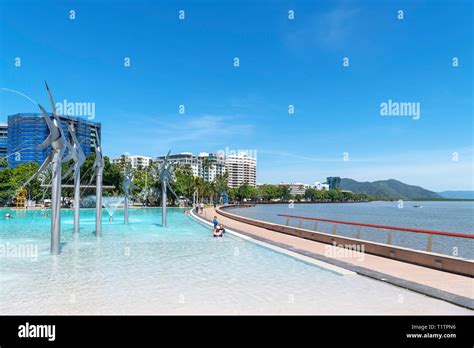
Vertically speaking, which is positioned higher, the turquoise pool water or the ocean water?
the turquoise pool water

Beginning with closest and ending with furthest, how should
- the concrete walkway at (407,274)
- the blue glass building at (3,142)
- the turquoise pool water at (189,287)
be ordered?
the turquoise pool water at (189,287) → the concrete walkway at (407,274) → the blue glass building at (3,142)

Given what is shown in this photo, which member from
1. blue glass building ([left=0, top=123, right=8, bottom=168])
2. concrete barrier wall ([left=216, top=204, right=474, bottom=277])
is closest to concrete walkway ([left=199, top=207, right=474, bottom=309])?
concrete barrier wall ([left=216, top=204, right=474, bottom=277])

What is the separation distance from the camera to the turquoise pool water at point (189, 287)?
7.97 m

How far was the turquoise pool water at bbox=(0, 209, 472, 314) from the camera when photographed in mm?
7973

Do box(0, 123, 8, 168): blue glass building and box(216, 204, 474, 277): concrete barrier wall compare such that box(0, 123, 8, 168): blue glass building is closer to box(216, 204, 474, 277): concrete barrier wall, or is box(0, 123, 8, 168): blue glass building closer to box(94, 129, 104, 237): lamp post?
box(94, 129, 104, 237): lamp post

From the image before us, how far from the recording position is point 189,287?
10.1 m

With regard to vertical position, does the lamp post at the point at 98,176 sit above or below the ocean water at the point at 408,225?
above
